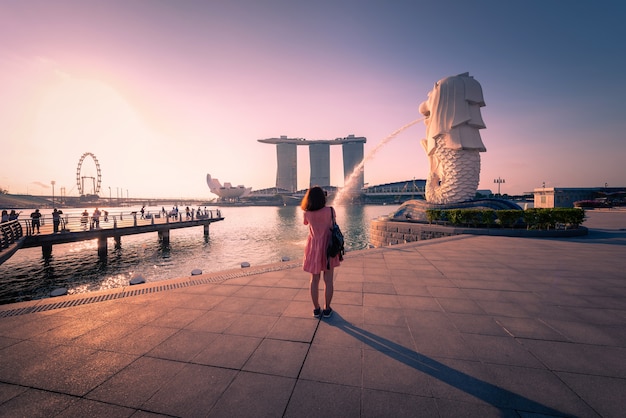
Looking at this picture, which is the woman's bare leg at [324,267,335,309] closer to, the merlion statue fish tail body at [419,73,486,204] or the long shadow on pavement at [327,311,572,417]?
the long shadow on pavement at [327,311,572,417]

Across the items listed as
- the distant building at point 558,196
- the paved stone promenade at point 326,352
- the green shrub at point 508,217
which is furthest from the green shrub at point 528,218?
the distant building at point 558,196

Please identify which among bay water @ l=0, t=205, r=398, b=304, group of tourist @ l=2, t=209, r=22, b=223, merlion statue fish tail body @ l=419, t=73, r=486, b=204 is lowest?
bay water @ l=0, t=205, r=398, b=304

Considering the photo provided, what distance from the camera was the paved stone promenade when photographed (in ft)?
7.60

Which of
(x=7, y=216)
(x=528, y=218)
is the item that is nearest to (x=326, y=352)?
(x=528, y=218)

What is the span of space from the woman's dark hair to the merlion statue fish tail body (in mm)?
24373

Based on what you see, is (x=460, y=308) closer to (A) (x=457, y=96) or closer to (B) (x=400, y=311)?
(B) (x=400, y=311)

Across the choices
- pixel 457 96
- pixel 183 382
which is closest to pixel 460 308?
pixel 183 382

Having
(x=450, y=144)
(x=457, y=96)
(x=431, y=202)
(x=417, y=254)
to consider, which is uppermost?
(x=457, y=96)

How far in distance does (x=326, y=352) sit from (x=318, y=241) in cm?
151

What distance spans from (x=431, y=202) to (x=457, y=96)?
405 inches

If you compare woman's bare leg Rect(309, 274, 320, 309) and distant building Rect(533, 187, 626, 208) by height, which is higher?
distant building Rect(533, 187, 626, 208)

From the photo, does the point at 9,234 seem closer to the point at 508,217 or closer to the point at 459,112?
the point at 508,217

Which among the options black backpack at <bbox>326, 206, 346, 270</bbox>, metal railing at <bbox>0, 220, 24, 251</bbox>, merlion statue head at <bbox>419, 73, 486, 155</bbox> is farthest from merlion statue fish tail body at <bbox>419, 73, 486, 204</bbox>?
metal railing at <bbox>0, 220, 24, 251</bbox>

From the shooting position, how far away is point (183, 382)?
2633 millimetres
